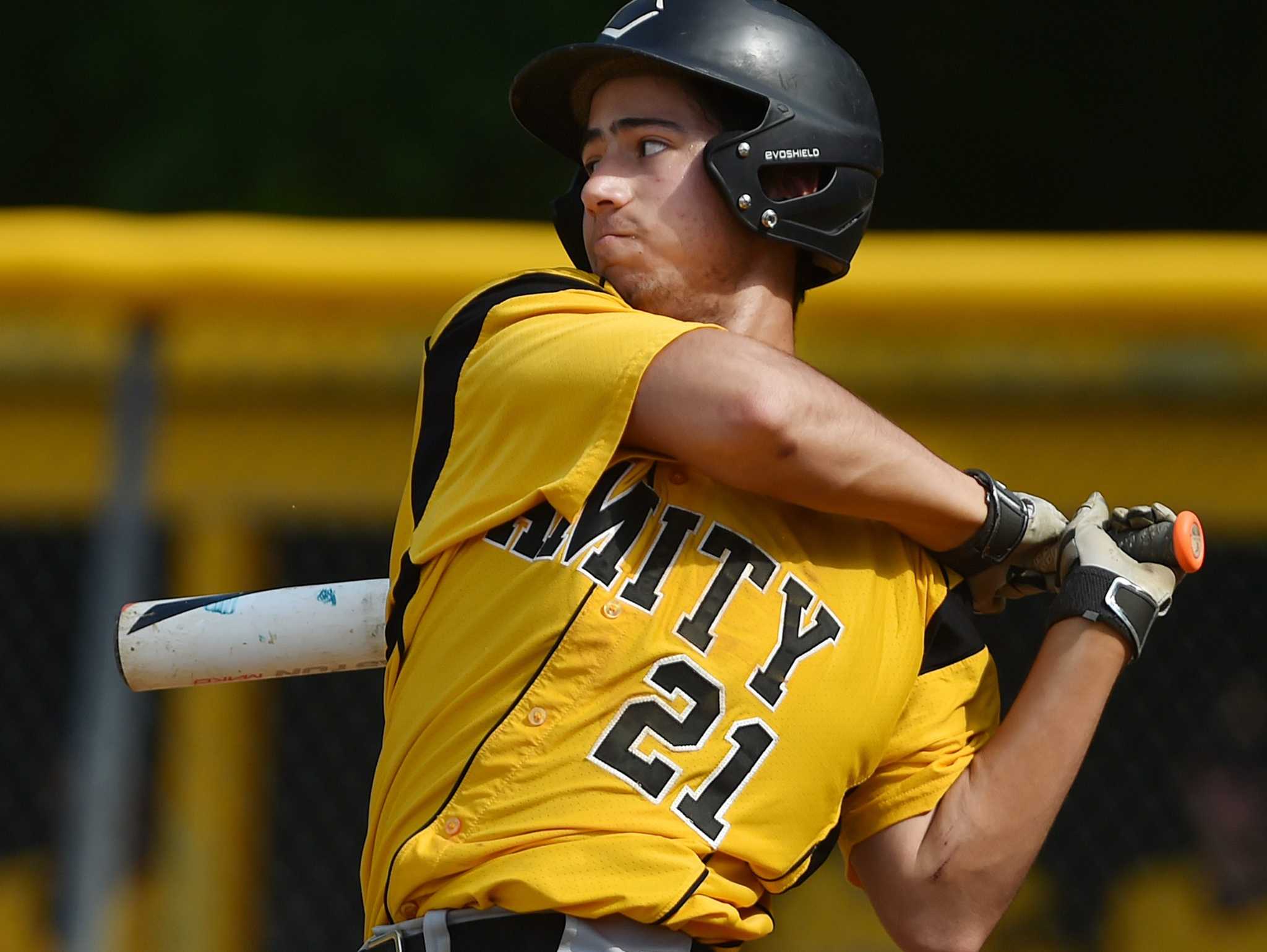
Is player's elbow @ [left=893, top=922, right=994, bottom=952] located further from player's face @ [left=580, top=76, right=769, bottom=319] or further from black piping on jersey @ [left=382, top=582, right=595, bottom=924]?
player's face @ [left=580, top=76, right=769, bottom=319]

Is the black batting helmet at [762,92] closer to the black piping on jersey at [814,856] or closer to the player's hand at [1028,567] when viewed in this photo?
the player's hand at [1028,567]

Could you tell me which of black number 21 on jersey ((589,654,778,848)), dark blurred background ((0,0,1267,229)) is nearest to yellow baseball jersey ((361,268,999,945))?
black number 21 on jersey ((589,654,778,848))

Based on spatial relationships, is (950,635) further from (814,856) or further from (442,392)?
(442,392)

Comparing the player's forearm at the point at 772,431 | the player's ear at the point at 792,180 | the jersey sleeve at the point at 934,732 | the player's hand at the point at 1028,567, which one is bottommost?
the jersey sleeve at the point at 934,732

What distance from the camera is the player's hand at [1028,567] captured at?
92.1 inches

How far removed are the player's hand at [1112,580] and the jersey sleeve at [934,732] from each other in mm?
145

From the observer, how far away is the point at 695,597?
6.99 ft

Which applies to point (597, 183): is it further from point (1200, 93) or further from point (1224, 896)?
point (1200, 93)

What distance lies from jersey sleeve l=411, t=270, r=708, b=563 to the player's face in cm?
10

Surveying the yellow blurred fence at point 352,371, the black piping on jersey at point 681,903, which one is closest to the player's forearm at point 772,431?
the black piping on jersey at point 681,903

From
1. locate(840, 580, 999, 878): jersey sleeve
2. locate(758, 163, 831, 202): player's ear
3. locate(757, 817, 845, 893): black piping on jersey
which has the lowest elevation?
locate(757, 817, 845, 893): black piping on jersey

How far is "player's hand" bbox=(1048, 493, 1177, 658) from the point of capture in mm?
2273

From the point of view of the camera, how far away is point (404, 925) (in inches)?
82.9

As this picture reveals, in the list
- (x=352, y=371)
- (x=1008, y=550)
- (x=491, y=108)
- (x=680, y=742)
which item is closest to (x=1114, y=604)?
(x=1008, y=550)
